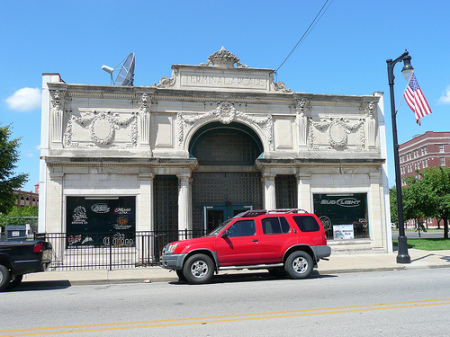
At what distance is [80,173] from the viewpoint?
1723 centimetres

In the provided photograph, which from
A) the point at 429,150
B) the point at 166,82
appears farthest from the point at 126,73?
the point at 429,150

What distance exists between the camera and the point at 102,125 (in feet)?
57.9

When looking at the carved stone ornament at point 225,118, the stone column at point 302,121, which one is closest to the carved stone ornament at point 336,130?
the stone column at point 302,121

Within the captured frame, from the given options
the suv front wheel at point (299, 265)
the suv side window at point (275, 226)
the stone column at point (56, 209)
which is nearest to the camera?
the suv front wheel at point (299, 265)

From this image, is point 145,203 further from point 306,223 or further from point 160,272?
point 306,223

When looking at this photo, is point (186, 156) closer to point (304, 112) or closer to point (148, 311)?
point (304, 112)

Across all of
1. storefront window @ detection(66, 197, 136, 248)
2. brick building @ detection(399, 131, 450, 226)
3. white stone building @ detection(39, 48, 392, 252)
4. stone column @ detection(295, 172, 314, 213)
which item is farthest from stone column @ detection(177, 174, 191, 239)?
brick building @ detection(399, 131, 450, 226)

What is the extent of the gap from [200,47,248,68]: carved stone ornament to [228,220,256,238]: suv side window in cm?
963

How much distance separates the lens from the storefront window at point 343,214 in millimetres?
18906

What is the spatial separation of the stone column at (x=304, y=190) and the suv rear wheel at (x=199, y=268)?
27.5ft

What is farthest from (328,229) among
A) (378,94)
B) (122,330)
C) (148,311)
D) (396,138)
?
(122,330)

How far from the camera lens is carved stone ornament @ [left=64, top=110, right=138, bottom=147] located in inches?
689

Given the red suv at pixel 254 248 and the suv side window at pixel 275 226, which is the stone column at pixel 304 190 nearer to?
the red suv at pixel 254 248

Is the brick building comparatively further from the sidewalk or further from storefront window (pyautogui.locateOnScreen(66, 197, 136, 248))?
storefront window (pyautogui.locateOnScreen(66, 197, 136, 248))
